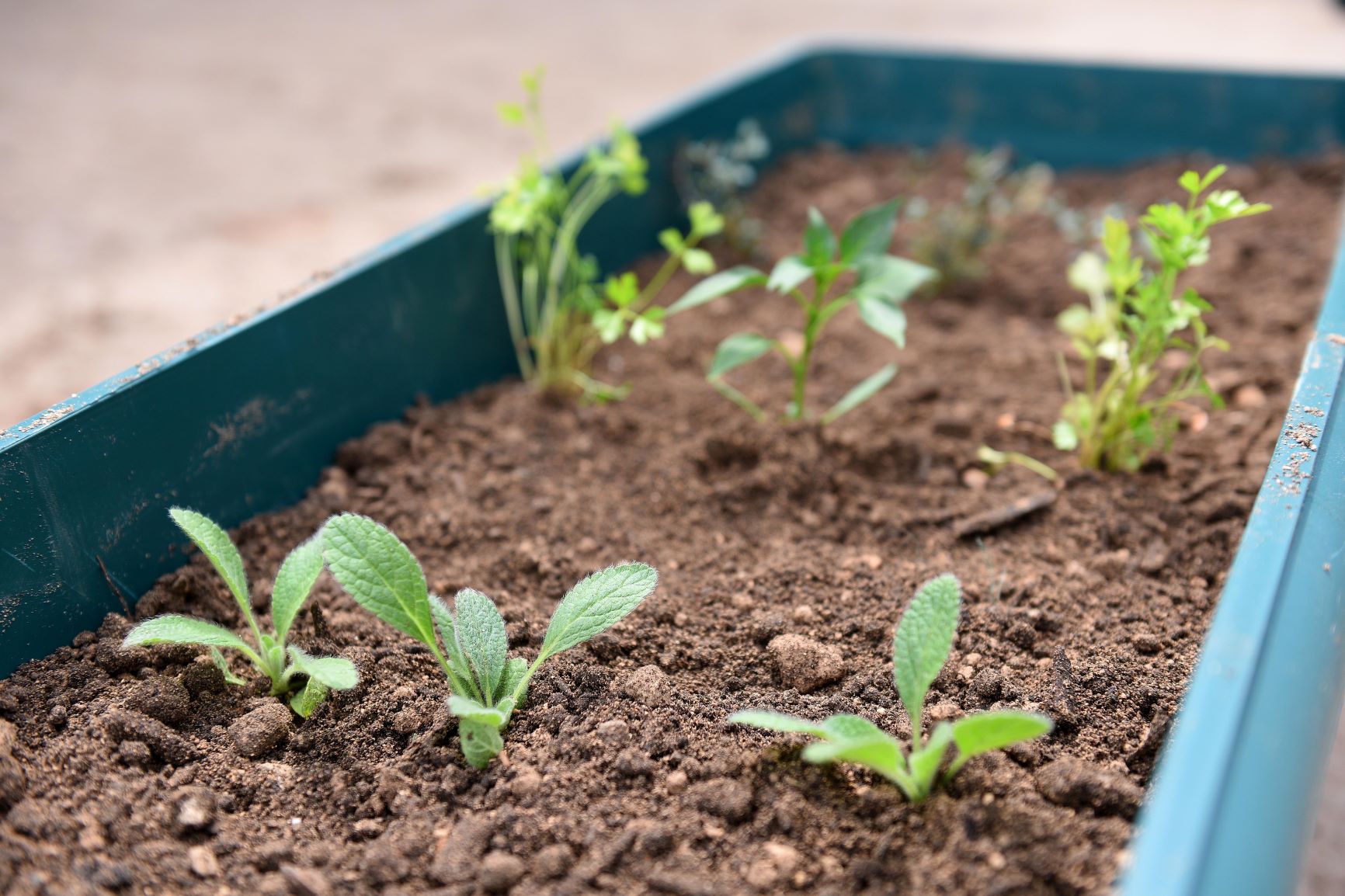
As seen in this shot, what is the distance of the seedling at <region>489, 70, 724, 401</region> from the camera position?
Result: 56.6 inches

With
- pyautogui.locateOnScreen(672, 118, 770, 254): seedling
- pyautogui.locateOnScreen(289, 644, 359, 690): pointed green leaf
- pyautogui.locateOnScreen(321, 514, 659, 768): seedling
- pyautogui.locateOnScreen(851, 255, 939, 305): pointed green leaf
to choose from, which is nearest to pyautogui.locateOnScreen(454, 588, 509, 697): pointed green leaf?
pyautogui.locateOnScreen(321, 514, 659, 768): seedling

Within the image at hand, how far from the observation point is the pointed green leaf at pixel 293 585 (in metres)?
1.01

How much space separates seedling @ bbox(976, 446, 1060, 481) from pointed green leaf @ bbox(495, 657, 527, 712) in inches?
27.3

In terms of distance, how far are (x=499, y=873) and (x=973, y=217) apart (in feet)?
Answer: 5.27

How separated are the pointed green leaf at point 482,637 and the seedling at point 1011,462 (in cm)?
71

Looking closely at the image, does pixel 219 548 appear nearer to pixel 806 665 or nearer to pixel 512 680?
pixel 512 680

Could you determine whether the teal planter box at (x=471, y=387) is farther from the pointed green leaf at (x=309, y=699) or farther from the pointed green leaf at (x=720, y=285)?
the pointed green leaf at (x=720, y=285)

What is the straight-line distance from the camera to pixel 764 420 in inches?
59.6

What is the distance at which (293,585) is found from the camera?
1.02m

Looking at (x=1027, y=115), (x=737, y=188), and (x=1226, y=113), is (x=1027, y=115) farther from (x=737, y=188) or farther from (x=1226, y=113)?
(x=737, y=188)

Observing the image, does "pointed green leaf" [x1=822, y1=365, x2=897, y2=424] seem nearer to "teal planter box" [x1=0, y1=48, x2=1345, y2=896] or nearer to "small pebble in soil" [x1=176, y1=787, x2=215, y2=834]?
"teal planter box" [x1=0, y1=48, x2=1345, y2=896]

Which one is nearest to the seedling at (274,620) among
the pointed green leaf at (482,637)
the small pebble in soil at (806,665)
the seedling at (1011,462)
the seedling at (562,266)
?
the pointed green leaf at (482,637)

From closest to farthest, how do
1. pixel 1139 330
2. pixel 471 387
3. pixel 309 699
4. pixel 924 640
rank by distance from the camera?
pixel 924 640 → pixel 309 699 → pixel 1139 330 → pixel 471 387

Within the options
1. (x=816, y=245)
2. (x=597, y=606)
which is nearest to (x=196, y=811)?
(x=597, y=606)
